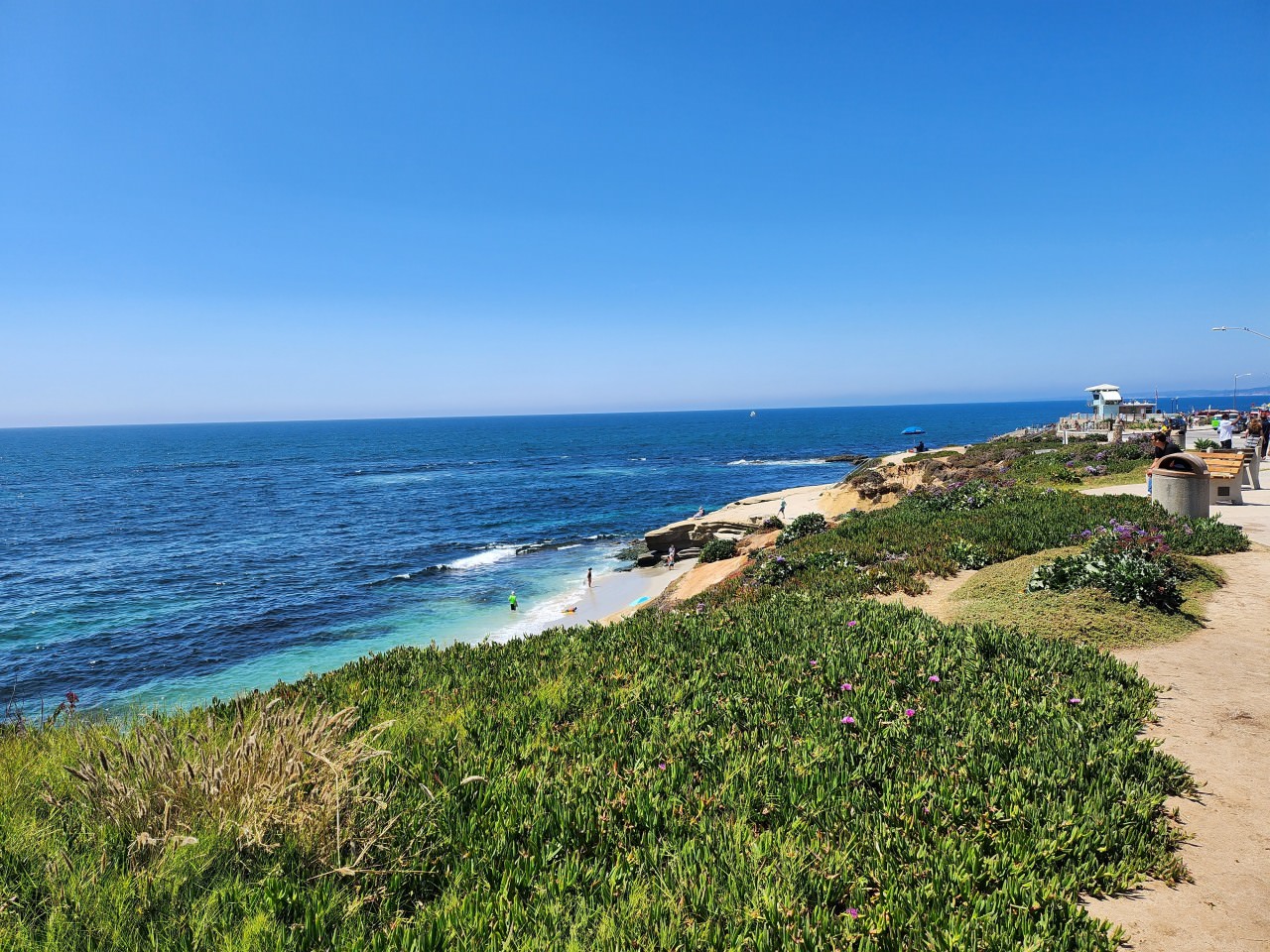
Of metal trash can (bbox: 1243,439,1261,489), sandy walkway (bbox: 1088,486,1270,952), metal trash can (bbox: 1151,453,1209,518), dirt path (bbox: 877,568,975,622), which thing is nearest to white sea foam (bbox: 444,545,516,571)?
dirt path (bbox: 877,568,975,622)

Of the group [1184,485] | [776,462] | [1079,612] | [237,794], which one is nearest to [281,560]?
[237,794]

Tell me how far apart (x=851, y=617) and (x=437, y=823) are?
641 centimetres

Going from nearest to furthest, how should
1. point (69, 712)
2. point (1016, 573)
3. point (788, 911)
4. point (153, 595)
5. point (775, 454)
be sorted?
point (788, 911) < point (69, 712) < point (1016, 573) < point (153, 595) < point (775, 454)

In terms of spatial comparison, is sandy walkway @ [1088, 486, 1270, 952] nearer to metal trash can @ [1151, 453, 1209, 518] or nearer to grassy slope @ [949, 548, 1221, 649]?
grassy slope @ [949, 548, 1221, 649]

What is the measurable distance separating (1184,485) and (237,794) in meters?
17.8

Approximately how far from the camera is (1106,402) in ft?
159

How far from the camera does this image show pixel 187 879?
11.7 feet

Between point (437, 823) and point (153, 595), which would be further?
point (153, 595)

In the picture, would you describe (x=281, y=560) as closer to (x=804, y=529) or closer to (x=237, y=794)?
(x=804, y=529)

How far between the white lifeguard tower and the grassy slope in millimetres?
41092

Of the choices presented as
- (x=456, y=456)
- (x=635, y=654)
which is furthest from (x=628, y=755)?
(x=456, y=456)

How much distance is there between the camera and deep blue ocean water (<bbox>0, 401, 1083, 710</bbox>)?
22.0 meters

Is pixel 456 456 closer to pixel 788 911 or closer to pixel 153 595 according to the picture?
pixel 153 595

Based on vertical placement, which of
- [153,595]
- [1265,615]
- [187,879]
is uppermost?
[187,879]
